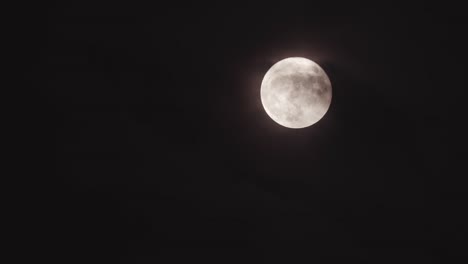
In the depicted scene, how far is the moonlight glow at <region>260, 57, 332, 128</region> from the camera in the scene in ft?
9.09

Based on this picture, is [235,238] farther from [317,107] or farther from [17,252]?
[17,252]

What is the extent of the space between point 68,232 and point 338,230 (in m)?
3.79

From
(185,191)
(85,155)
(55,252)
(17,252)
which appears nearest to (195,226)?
(185,191)

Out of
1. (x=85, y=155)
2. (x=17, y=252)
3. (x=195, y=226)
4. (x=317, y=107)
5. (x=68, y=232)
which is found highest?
(x=317, y=107)

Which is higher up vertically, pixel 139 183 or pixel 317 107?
pixel 317 107

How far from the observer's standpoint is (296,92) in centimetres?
277

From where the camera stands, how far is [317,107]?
9.20 ft

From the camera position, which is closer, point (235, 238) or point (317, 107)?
point (317, 107)

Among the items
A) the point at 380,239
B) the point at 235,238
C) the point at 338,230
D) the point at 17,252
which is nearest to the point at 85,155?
the point at 17,252

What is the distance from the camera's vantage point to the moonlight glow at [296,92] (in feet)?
9.09

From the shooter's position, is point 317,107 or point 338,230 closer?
point 317,107

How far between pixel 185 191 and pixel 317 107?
2052 millimetres

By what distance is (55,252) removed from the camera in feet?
11.7

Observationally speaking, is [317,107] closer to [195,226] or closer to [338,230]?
[338,230]
